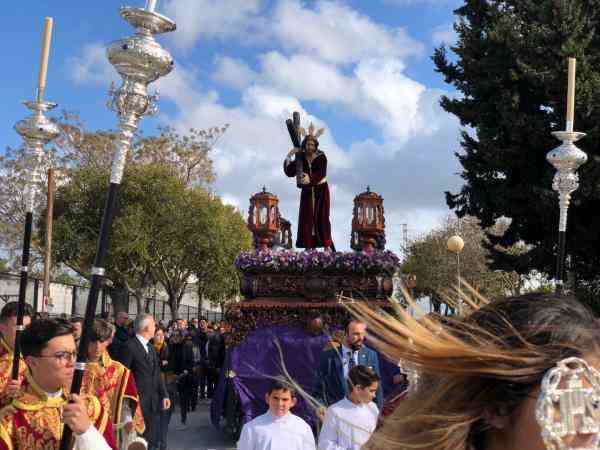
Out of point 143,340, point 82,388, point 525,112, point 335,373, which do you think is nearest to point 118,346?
point 143,340

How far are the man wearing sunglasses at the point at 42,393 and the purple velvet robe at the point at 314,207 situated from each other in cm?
1016

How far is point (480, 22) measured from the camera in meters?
20.5

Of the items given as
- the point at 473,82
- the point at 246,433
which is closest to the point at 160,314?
the point at 473,82

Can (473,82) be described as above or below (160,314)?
above

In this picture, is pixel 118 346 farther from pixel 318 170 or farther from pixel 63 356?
pixel 318 170

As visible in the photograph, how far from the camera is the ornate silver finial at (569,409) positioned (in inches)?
46.7

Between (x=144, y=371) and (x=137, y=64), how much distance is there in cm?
577

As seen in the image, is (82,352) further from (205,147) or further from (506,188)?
(205,147)

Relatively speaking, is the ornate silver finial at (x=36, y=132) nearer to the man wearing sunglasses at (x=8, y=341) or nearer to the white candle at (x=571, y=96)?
the man wearing sunglasses at (x=8, y=341)

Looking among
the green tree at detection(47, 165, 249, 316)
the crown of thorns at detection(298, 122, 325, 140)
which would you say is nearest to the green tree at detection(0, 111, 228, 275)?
the green tree at detection(47, 165, 249, 316)

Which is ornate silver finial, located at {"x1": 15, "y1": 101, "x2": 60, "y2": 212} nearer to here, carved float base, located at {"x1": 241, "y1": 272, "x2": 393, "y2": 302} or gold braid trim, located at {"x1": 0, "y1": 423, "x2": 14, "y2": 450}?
gold braid trim, located at {"x1": 0, "y1": 423, "x2": 14, "y2": 450}

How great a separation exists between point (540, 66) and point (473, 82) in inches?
81.2

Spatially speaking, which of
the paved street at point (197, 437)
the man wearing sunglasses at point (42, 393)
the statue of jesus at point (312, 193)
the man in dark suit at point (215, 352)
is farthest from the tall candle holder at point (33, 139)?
the man in dark suit at point (215, 352)

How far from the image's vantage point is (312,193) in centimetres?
1398
